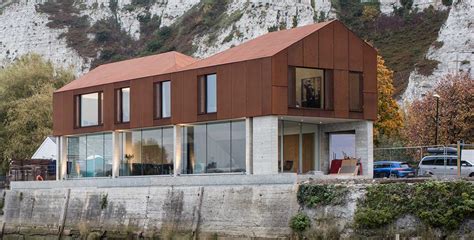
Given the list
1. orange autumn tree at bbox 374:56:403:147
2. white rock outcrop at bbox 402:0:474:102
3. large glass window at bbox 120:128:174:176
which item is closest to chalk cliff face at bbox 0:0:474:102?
white rock outcrop at bbox 402:0:474:102

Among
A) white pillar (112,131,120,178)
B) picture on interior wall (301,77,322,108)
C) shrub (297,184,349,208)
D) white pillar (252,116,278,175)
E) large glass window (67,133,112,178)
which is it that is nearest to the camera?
shrub (297,184,349,208)

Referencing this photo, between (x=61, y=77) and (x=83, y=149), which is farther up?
(x=61, y=77)

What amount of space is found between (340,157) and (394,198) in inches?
489

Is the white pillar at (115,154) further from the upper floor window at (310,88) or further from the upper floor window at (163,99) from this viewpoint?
the upper floor window at (310,88)

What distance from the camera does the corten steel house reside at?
40000 mm

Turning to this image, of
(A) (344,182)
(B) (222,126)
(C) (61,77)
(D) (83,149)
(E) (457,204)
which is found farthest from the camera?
(C) (61,77)

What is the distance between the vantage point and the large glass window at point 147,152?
148 feet

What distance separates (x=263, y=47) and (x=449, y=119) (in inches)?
1177

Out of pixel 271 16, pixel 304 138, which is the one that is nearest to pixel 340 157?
pixel 304 138

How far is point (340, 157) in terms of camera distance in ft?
145

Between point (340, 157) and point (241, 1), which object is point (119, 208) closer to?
point (340, 157)

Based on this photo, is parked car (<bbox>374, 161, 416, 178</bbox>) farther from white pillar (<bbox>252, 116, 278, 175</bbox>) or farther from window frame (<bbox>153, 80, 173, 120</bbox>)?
window frame (<bbox>153, 80, 173, 120</bbox>)

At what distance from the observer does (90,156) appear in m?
49.7

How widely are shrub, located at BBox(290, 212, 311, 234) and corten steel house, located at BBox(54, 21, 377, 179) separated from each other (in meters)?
4.86
